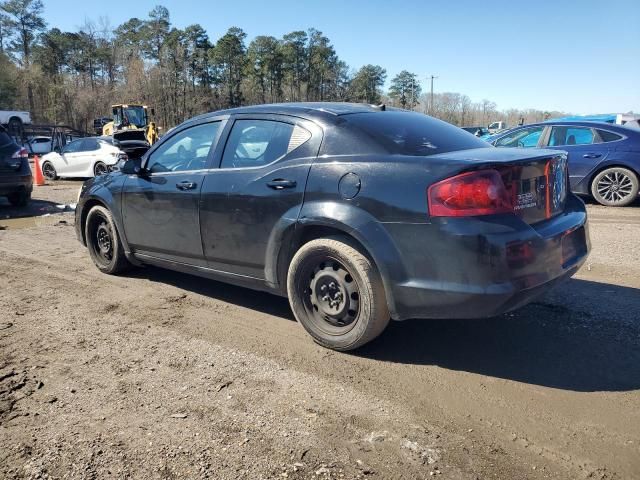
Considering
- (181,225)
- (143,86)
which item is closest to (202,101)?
(143,86)

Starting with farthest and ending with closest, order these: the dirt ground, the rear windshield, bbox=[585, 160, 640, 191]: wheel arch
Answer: bbox=[585, 160, 640, 191]: wheel arch → the rear windshield → the dirt ground

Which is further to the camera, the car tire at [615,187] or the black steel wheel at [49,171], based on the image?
Result: the black steel wheel at [49,171]

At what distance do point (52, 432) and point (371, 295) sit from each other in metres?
1.89

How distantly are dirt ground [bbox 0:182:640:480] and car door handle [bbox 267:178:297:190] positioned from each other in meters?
1.10

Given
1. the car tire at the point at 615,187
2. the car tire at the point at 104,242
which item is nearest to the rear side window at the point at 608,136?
the car tire at the point at 615,187

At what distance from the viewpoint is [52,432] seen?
2.55 m

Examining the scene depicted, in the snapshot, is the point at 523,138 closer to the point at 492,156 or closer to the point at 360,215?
the point at 492,156

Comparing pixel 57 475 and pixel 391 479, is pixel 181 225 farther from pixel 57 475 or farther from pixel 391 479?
pixel 391 479

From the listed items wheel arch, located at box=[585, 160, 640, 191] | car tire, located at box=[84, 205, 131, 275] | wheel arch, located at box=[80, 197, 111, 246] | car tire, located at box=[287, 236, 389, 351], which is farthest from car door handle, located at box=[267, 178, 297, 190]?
wheel arch, located at box=[585, 160, 640, 191]

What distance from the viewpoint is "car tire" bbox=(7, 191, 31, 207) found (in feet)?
33.4

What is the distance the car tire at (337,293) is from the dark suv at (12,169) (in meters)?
8.38

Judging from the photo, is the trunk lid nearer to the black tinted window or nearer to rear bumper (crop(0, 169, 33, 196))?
the black tinted window

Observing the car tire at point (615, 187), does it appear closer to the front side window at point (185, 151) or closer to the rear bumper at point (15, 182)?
the front side window at point (185, 151)

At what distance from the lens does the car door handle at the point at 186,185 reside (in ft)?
13.8
